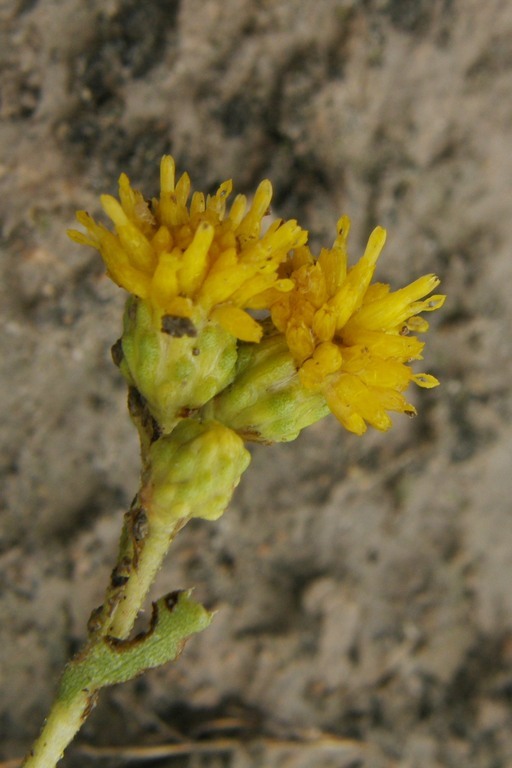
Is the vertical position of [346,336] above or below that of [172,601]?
above

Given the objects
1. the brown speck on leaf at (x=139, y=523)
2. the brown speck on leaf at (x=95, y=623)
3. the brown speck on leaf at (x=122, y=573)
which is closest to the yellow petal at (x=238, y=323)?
the brown speck on leaf at (x=139, y=523)

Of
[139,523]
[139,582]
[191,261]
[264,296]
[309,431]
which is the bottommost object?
[309,431]

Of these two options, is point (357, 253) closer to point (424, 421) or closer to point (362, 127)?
point (362, 127)

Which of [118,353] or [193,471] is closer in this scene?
[193,471]

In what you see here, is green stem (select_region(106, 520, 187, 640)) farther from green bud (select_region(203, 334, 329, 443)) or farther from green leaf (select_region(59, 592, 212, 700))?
green bud (select_region(203, 334, 329, 443))

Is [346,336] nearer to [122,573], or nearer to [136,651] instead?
[122,573]

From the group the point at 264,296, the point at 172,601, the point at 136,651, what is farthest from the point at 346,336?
the point at 136,651
